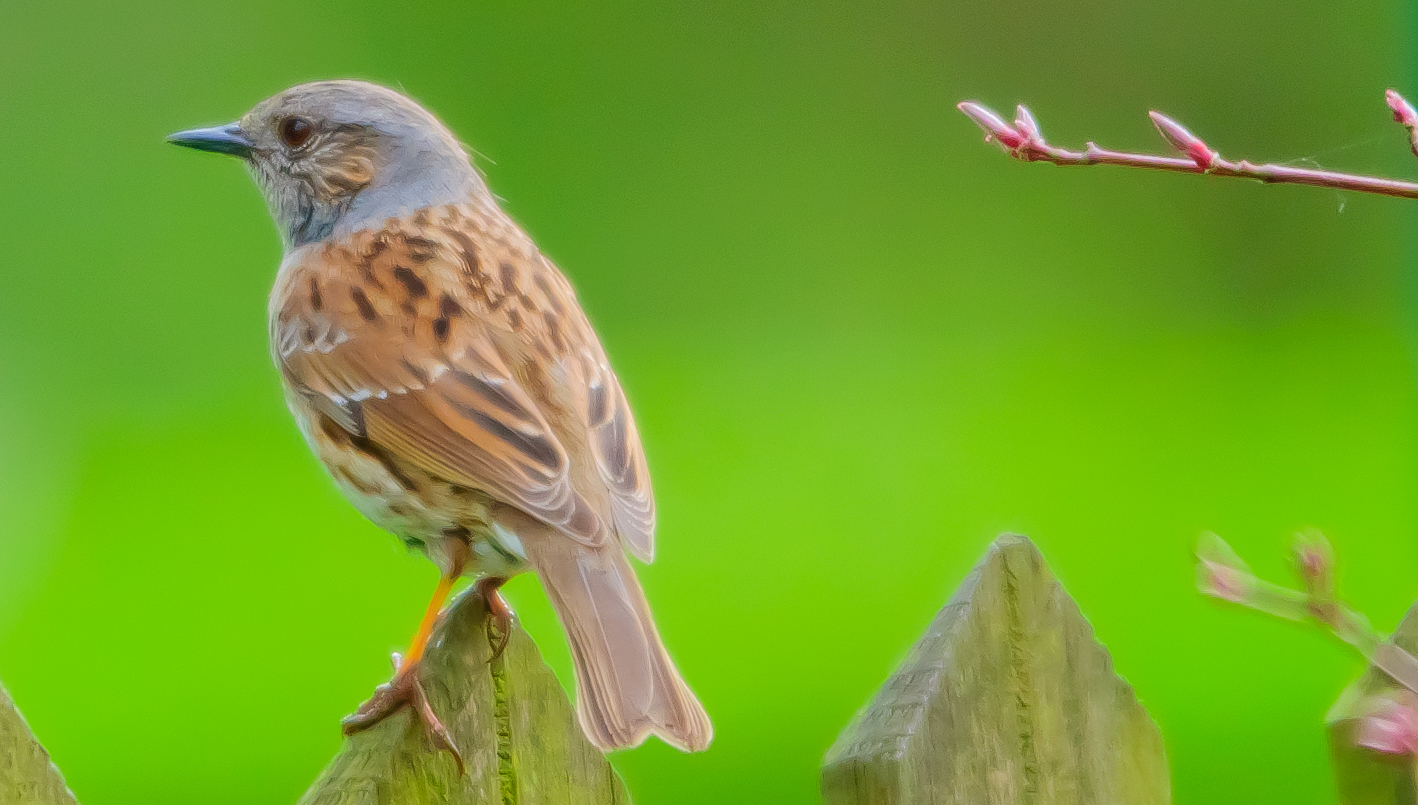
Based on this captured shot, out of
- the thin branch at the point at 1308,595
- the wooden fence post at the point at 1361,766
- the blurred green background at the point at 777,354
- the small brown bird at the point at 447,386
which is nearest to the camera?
the thin branch at the point at 1308,595

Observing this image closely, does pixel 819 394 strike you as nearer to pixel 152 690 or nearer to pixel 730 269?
pixel 730 269

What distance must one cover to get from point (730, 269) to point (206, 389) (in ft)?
3.81

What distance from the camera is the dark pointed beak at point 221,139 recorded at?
2084mm

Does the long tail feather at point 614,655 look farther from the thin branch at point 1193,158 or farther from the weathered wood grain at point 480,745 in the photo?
the thin branch at point 1193,158

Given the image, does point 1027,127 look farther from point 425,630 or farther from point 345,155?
point 345,155

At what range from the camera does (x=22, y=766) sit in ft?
4.53

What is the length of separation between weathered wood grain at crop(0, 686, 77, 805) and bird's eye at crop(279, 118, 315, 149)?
1.13 metres

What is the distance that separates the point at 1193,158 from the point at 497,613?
0.96 meters

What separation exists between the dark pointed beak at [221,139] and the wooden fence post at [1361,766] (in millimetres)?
1539

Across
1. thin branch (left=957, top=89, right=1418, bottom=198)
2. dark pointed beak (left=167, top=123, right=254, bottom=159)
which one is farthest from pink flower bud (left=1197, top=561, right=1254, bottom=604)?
dark pointed beak (left=167, top=123, right=254, bottom=159)

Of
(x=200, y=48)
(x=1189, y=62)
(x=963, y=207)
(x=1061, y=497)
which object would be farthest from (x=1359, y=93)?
(x=200, y=48)

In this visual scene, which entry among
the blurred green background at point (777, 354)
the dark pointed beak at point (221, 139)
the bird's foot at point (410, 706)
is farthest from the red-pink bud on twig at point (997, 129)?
the blurred green background at point (777, 354)

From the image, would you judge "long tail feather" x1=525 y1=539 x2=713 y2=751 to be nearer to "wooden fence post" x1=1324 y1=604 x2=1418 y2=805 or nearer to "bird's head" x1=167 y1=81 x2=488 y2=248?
"wooden fence post" x1=1324 y1=604 x2=1418 y2=805

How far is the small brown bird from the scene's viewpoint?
174 cm
